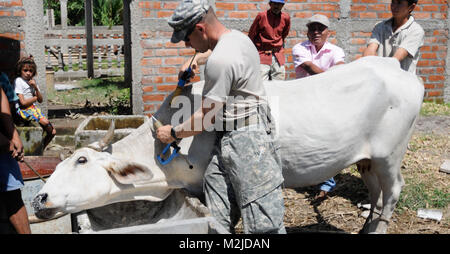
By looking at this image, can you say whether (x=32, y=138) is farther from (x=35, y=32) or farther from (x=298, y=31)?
(x=298, y=31)

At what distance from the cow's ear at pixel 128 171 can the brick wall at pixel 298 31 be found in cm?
358

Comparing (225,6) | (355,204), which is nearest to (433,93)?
(225,6)

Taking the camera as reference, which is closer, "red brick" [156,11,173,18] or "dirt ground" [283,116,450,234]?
"dirt ground" [283,116,450,234]

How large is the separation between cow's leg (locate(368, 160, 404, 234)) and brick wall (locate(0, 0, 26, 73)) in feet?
15.6

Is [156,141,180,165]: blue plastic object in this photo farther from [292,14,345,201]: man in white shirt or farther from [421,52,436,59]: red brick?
[421,52,436,59]: red brick

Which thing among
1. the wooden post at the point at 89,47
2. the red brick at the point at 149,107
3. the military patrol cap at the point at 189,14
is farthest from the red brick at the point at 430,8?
the wooden post at the point at 89,47

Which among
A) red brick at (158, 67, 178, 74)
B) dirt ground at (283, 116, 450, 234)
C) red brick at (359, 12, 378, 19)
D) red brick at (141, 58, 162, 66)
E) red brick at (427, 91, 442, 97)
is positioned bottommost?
dirt ground at (283, 116, 450, 234)

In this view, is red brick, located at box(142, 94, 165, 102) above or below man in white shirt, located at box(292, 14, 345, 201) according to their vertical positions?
below

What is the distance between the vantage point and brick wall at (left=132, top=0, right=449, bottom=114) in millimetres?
6750

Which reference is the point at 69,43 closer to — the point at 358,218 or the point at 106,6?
the point at 106,6

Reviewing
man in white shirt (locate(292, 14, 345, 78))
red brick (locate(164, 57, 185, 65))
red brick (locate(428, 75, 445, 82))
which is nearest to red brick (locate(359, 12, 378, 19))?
red brick (locate(428, 75, 445, 82))

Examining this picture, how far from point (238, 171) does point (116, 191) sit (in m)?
0.87

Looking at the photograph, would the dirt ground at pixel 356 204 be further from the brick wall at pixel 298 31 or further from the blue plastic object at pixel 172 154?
the brick wall at pixel 298 31

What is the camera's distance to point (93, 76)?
49.6 ft
